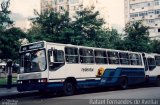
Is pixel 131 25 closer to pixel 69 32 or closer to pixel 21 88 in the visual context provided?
pixel 69 32

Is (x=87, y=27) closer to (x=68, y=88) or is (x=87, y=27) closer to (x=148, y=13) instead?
(x=68, y=88)

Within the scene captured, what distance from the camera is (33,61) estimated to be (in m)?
17.2

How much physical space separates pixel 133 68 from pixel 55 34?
320 inches

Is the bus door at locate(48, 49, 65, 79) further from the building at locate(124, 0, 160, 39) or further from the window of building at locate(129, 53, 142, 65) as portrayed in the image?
the building at locate(124, 0, 160, 39)

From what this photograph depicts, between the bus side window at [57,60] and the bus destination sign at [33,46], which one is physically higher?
the bus destination sign at [33,46]

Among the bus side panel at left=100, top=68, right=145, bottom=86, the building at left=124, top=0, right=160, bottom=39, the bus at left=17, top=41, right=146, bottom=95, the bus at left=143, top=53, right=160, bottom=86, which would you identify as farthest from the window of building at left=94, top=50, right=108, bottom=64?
the building at left=124, top=0, right=160, bottom=39

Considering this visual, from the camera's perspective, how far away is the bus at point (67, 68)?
16.7 meters

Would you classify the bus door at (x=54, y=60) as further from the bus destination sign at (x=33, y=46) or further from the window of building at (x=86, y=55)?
the window of building at (x=86, y=55)

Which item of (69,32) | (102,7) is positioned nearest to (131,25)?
(69,32)

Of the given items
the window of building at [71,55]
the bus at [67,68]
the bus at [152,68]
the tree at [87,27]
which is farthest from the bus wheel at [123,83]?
the tree at [87,27]

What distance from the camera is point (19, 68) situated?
58.1 feet

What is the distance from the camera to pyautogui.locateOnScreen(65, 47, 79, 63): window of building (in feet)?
59.8

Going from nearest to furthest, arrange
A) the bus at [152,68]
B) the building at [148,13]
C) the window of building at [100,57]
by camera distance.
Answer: the window of building at [100,57] → the bus at [152,68] → the building at [148,13]

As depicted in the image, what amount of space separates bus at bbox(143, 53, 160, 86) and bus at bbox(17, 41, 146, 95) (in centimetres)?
363
